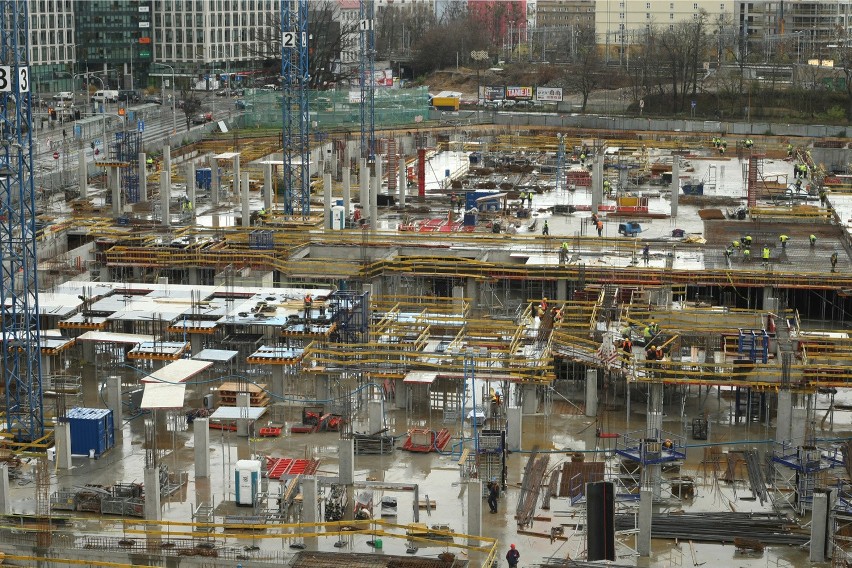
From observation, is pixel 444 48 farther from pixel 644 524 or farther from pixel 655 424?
pixel 644 524

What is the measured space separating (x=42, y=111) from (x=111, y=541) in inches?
2596

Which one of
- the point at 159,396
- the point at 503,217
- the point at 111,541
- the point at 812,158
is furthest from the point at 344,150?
the point at 111,541

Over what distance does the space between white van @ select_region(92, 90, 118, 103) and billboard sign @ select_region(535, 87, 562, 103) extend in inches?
1032

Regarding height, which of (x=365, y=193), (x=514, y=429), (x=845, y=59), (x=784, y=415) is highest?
(x=845, y=59)

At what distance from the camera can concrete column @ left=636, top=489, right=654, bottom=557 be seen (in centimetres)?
2794

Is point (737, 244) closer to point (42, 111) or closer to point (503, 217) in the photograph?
point (503, 217)

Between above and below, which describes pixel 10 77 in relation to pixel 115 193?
above

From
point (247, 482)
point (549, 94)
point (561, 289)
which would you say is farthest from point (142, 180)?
point (549, 94)

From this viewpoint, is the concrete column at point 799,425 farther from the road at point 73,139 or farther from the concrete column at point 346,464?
the road at point 73,139

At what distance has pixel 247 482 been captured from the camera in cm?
3039

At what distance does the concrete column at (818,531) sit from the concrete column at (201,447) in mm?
12118

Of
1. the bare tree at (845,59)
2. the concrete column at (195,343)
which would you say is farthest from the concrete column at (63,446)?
the bare tree at (845,59)

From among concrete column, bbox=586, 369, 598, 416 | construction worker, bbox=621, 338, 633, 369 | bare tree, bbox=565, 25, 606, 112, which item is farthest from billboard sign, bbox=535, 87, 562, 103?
concrete column, bbox=586, 369, 598, 416

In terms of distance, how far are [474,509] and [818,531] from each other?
611 cm
